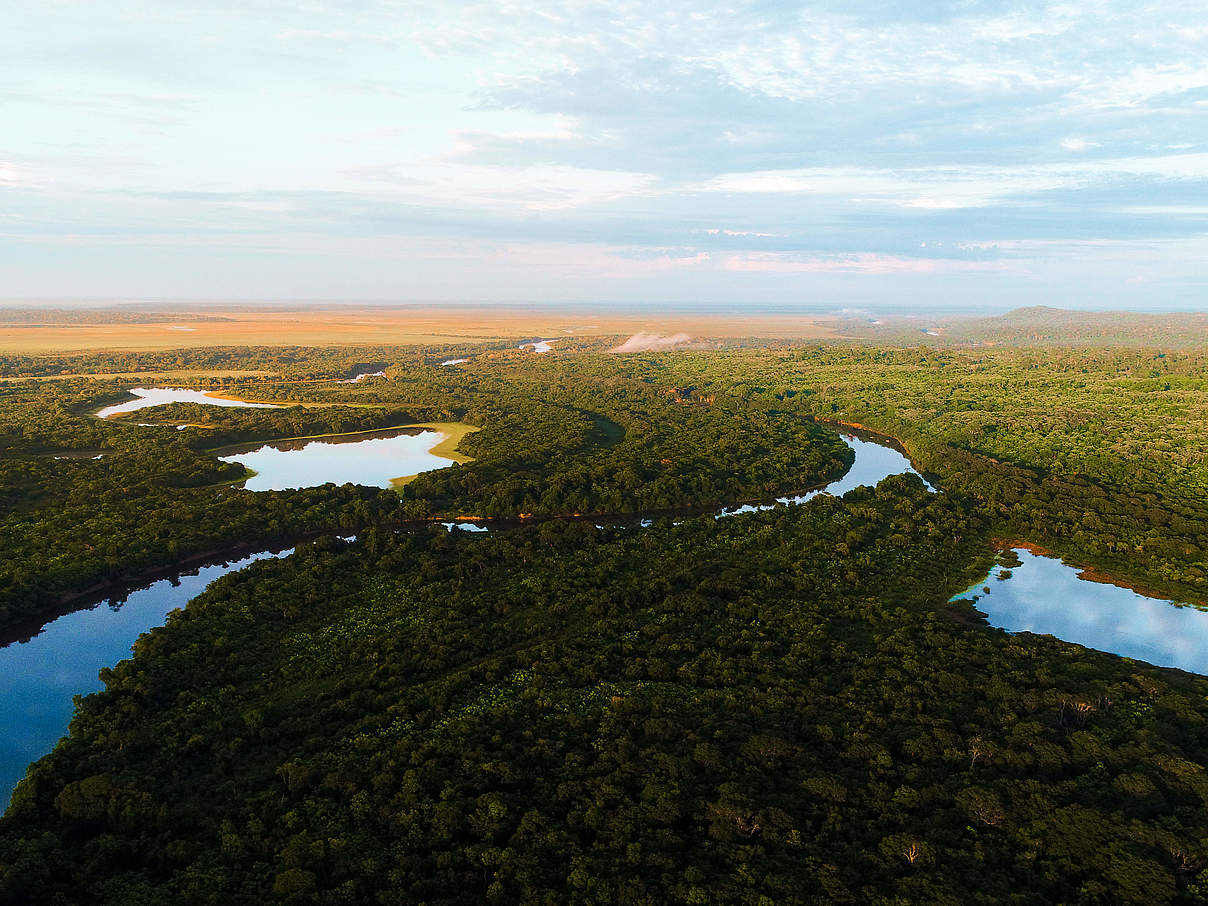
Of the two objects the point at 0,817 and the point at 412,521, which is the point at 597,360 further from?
the point at 0,817

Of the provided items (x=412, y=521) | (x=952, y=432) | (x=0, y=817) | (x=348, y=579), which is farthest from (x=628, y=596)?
(x=952, y=432)

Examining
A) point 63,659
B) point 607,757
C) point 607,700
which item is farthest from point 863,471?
point 63,659

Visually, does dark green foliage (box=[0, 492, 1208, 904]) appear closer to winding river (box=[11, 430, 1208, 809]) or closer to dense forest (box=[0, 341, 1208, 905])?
dense forest (box=[0, 341, 1208, 905])

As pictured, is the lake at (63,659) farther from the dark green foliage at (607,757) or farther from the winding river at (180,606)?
the dark green foliage at (607,757)

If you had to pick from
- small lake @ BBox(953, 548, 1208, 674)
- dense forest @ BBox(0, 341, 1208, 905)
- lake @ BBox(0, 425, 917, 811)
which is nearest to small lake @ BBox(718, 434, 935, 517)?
dense forest @ BBox(0, 341, 1208, 905)

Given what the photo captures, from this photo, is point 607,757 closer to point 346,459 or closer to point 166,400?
point 346,459

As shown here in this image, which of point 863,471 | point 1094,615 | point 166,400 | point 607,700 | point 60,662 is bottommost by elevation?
point 60,662

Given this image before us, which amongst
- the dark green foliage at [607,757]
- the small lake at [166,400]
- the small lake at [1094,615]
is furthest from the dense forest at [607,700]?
the small lake at [166,400]
